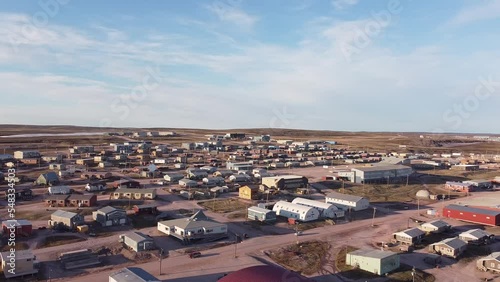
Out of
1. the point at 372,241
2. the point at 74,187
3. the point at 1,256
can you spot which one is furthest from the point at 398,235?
the point at 74,187

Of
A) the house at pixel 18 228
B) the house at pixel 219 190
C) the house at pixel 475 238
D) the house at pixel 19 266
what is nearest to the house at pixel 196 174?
the house at pixel 219 190

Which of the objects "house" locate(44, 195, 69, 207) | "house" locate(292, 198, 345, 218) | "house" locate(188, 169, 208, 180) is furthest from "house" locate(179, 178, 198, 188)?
"house" locate(292, 198, 345, 218)

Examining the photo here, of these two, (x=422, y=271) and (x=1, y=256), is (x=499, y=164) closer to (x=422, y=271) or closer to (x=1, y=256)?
(x=422, y=271)

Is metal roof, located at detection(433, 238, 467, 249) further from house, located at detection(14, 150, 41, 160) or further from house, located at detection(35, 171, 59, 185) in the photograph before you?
house, located at detection(14, 150, 41, 160)

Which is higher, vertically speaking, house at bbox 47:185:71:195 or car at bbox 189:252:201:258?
house at bbox 47:185:71:195

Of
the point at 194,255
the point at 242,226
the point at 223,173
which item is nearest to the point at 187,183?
the point at 223,173

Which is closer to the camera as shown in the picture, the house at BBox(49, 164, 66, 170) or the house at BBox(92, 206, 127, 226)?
the house at BBox(92, 206, 127, 226)

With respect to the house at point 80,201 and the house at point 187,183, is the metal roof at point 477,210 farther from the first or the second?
the house at point 80,201
